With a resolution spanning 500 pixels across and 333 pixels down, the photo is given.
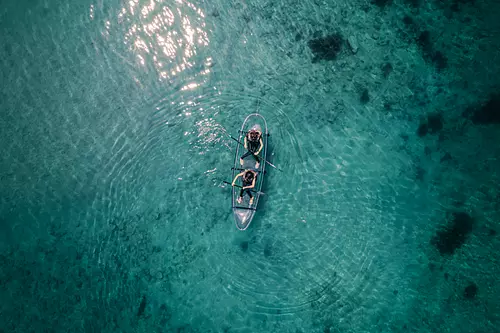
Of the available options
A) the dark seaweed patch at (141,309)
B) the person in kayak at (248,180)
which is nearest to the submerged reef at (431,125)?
the person in kayak at (248,180)

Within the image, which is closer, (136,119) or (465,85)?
(465,85)

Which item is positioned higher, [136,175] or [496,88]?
[496,88]

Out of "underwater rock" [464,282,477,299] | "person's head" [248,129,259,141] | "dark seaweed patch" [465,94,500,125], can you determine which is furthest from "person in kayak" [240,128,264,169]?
"underwater rock" [464,282,477,299]

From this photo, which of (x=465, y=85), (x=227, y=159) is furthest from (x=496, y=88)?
(x=227, y=159)

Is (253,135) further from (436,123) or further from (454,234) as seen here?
(454,234)

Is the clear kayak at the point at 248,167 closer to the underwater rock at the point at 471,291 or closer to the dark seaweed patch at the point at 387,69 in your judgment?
the dark seaweed patch at the point at 387,69

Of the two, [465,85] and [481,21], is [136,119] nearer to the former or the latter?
[465,85]
